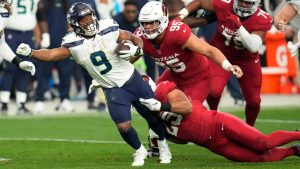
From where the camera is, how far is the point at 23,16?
52.4 ft

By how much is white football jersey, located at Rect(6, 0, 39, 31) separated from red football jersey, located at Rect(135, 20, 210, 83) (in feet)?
17.6

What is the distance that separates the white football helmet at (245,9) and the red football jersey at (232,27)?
0.07 meters

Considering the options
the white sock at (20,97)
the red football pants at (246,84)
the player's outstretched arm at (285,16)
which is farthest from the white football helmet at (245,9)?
the white sock at (20,97)

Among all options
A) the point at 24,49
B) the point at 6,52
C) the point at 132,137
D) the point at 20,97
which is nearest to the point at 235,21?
the point at 132,137

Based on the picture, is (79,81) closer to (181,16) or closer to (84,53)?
(181,16)

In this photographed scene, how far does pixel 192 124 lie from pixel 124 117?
2.09 feet

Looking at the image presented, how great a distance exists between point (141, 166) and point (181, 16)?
2532 mm

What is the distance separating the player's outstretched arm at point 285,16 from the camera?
39.4 ft

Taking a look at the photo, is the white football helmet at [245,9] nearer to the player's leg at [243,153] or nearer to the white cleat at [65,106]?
the player's leg at [243,153]

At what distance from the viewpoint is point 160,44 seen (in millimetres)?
10469

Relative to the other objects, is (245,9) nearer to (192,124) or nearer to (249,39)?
(249,39)

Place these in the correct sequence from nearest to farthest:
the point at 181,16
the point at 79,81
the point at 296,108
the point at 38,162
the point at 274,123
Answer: the point at 38,162, the point at 181,16, the point at 274,123, the point at 296,108, the point at 79,81

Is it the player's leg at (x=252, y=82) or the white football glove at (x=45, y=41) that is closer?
the player's leg at (x=252, y=82)

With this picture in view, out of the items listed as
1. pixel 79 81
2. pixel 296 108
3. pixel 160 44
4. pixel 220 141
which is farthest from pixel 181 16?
pixel 79 81
